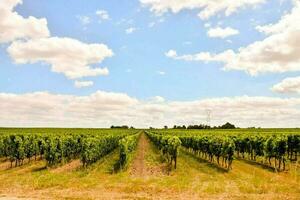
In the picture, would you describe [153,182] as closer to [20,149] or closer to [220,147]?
[220,147]

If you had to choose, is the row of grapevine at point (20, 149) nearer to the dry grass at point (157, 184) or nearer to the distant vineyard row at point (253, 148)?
the dry grass at point (157, 184)

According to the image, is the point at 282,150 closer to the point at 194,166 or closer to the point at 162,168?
the point at 194,166

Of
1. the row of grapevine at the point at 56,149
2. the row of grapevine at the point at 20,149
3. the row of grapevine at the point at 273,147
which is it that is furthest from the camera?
the row of grapevine at the point at 20,149

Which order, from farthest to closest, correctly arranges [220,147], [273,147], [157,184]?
[220,147] < [273,147] < [157,184]

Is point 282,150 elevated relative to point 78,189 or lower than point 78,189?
elevated

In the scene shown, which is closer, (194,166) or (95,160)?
(194,166)

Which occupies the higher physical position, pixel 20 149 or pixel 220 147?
pixel 220 147

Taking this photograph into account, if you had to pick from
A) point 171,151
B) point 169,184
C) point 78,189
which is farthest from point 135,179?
point 171,151

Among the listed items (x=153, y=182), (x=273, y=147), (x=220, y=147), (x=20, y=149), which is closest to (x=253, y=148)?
(x=273, y=147)

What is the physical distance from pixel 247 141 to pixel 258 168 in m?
17.4

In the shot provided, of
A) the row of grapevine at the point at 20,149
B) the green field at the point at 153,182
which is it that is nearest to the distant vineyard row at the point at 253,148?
the green field at the point at 153,182

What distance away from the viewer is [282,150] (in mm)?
52250

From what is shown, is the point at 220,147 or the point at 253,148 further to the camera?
the point at 253,148

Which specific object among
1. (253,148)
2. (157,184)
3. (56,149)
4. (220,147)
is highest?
(220,147)
